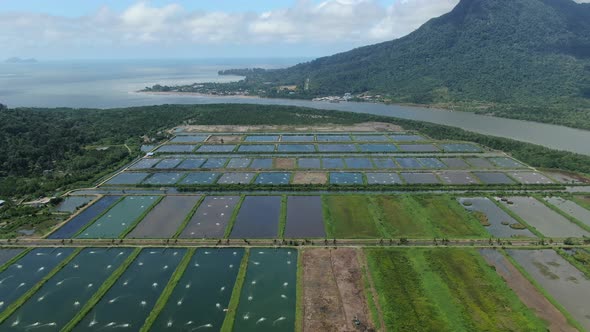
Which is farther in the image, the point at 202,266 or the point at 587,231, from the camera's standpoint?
the point at 587,231

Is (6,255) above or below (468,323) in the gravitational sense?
above

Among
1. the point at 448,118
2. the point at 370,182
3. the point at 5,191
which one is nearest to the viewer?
the point at 5,191

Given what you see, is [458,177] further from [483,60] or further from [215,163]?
[483,60]

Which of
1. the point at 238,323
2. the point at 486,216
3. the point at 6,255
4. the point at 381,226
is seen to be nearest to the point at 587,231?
the point at 486,216

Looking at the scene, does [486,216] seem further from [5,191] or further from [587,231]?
[5,191]

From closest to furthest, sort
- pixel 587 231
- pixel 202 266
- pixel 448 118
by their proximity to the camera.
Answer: pixel 202 266, pixel 587 231, pixel 448 118

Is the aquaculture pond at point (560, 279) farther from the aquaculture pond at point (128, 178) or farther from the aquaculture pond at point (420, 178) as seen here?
the aquaculture pond at point (128, 178)
